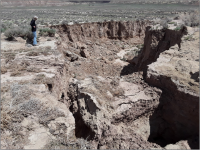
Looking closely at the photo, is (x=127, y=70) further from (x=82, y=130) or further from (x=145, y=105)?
(x=82, y=130)

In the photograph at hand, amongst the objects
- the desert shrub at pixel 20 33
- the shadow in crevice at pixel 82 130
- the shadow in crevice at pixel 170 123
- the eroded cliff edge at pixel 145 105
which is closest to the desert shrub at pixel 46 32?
the desert shrub at pixel 20 33

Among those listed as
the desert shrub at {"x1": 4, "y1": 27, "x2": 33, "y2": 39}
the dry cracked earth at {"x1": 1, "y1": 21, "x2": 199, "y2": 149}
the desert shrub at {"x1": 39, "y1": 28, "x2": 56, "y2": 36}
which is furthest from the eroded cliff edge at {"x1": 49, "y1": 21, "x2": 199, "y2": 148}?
the desert shrub at {"x1": 39, "y1": 28, "x2": 56, "y2": 36}

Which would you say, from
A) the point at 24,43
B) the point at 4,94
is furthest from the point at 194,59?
the point at 24,43

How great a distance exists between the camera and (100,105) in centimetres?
527

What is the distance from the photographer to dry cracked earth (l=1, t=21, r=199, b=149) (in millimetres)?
4258

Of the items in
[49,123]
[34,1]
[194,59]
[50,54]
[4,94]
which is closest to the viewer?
[49,123]

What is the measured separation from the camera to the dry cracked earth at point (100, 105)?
4.26 meters

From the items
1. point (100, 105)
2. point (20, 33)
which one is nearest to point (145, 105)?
point (100, 105)

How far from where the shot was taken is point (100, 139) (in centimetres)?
470

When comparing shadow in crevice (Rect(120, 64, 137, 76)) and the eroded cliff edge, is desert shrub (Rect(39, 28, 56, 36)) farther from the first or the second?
shadow in crevice (Rect(120, 64, 137, 76))

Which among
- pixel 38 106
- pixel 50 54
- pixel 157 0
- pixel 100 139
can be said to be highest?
pixel 157 0

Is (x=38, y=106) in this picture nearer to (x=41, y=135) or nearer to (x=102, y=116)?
(x=41, y=135)

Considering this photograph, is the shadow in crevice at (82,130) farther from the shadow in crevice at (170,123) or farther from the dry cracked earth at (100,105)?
the shadow in crevice at (170,123)

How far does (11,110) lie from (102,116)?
102 inches
